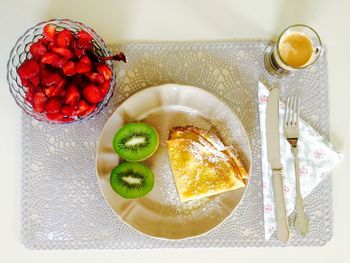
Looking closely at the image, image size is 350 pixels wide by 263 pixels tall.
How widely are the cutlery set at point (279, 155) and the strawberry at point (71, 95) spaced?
464 mm

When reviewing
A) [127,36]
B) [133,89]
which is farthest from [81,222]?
[127,36]

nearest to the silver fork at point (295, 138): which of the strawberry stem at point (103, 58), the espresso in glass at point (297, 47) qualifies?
the espresso in glass at point (297, 47)

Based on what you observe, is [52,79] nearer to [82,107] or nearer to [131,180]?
[82,107]

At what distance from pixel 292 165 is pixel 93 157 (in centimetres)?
50

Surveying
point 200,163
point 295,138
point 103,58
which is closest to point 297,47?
point 295,138

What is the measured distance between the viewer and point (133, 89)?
1.22 m

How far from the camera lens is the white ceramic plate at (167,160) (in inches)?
46.1

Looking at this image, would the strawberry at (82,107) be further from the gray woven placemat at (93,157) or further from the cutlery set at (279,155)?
the cutlery set at (279,155)

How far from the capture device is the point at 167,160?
1.22m

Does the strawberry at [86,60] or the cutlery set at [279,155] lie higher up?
the strawberry at [86,60]

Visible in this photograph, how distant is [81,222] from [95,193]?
0.27 feet

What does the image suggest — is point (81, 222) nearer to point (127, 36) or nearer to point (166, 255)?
point (166, 255)

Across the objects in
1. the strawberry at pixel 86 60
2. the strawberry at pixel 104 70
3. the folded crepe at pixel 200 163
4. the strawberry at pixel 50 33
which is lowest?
the folded crepe at pixel 200 163

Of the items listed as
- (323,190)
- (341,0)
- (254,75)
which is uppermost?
(341,0)
